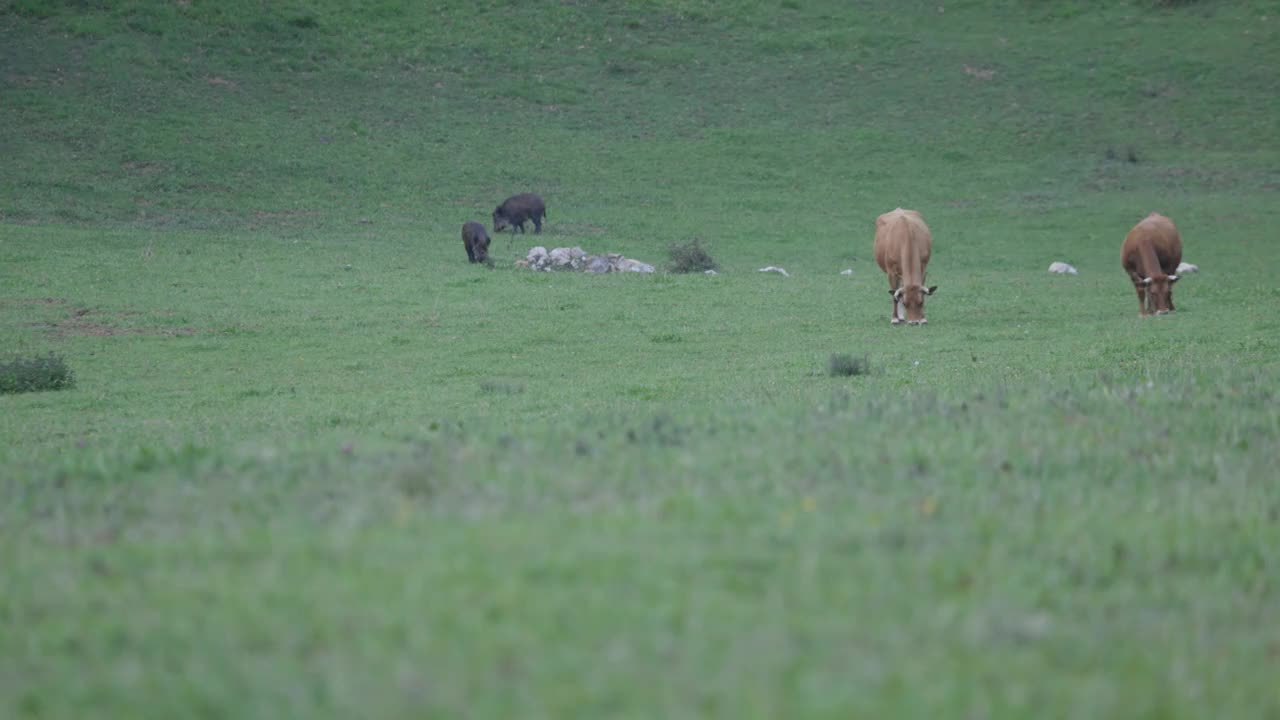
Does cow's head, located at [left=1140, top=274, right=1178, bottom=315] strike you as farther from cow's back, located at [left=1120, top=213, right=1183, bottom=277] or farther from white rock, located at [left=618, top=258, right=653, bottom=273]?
white rock, located at [left=618, top=258, right=653, bottom=273]

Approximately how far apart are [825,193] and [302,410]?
3370 cm

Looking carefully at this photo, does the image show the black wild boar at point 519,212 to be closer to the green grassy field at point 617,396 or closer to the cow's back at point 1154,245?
the green grassy field at point 617,396

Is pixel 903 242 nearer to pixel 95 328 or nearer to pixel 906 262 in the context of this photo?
pixel 906 262

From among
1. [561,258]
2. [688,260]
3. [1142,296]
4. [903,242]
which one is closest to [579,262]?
[561,258]

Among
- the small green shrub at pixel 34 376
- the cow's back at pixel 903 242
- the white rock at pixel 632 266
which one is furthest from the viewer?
the white rock at pixel 632 266

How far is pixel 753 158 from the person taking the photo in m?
50.3

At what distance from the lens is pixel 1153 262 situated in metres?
24.6

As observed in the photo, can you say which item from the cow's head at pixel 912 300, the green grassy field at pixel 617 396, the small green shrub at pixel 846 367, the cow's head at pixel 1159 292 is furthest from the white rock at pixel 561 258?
the small green shrub at pixel 846 367

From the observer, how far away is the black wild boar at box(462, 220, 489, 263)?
33.0 m

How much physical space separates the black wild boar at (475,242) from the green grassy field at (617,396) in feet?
3.40

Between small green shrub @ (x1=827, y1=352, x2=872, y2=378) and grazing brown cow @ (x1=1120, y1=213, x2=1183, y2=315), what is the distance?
9.56 meters

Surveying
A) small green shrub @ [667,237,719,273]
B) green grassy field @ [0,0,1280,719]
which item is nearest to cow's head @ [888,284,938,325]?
green grassy field @ [0,0,1280,719]

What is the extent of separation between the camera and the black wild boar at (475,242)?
108ft

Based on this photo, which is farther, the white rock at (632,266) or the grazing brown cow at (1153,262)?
the white rock at (632,266)
